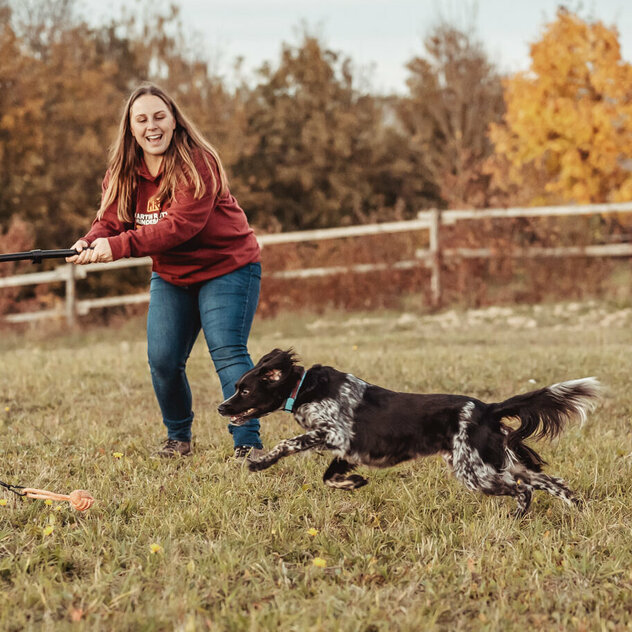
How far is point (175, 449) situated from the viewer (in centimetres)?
479

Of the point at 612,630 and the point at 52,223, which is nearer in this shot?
the point at 612,630

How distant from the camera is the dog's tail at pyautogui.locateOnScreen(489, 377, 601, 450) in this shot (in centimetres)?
369

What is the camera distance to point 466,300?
1469cm

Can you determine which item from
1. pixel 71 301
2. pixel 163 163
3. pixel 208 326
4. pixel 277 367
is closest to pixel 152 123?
pixel 163 163

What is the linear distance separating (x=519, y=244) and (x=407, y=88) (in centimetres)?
1825

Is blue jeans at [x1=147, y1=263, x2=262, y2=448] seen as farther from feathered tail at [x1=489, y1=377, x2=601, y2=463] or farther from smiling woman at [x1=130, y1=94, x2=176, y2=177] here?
feathered tail at [x1=489, y1=377, x2=601, y2=463]

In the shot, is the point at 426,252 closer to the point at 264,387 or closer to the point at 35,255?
the point at 264,387

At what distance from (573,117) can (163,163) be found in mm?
17065

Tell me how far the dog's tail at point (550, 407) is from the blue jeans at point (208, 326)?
154cm

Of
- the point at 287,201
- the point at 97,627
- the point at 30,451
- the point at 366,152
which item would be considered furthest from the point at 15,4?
the point at 97,627

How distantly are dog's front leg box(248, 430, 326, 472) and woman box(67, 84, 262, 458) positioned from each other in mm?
769

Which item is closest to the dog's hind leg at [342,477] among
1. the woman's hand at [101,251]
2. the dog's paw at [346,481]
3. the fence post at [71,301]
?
the dog's paw at [346,481]

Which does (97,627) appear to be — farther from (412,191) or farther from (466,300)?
(412,191)

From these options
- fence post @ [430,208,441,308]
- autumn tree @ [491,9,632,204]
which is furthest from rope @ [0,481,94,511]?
autumn tree @ [491,9,632,204]
